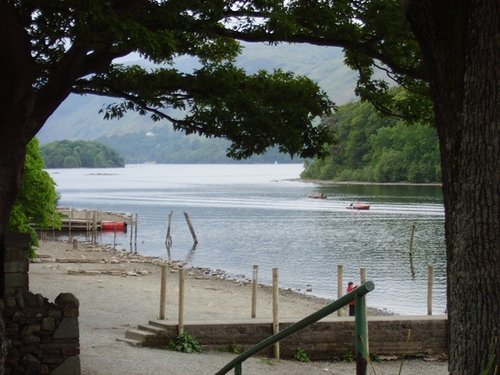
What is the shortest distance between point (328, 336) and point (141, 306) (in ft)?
27.4

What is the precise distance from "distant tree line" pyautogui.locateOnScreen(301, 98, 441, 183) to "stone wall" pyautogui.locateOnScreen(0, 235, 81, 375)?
320 feet

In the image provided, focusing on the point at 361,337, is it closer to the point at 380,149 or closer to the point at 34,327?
the point at 34,327

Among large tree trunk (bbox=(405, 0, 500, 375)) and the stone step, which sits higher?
large tree trunk (bbox=(405, 0, 500, 375))

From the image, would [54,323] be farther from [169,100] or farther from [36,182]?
[36,182]

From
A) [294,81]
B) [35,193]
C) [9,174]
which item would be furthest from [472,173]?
[35,193]

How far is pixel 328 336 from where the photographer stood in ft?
52.7

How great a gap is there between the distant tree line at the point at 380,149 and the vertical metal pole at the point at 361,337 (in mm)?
104980

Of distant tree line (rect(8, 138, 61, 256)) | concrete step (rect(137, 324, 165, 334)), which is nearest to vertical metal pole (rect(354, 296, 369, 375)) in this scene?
concrete step (rect(137, 324, 165, 334))

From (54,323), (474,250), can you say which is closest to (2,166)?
(54,323)

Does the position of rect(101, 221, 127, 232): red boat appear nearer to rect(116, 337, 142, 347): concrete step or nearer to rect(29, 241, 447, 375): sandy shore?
rect(29, 241, 447, 375): sandy shore

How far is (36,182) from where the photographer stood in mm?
25344

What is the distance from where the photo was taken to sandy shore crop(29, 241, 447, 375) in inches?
553

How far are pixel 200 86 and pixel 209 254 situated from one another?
119 feet

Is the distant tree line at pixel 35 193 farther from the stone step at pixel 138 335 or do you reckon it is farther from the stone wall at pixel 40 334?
the stone wall at pixel 40 334
